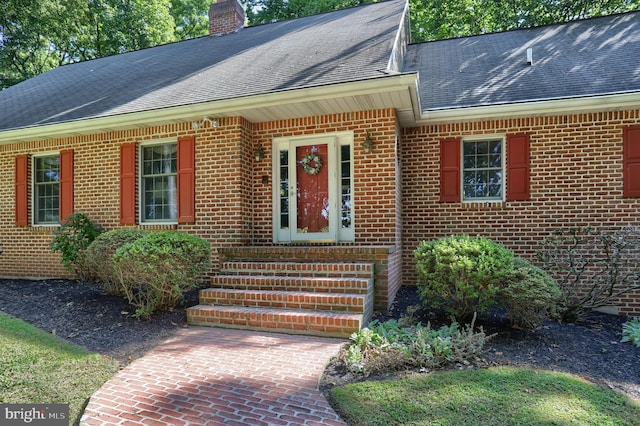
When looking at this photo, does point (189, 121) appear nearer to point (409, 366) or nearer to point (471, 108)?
point (471, 108)

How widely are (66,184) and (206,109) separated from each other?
12.9ft

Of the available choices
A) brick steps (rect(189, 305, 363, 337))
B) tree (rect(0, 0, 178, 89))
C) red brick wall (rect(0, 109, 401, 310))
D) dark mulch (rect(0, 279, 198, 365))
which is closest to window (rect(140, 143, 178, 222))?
red brick wall (rect(0, 109, 401, 310))

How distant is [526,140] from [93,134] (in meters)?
8.06

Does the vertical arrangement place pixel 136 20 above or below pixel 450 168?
above

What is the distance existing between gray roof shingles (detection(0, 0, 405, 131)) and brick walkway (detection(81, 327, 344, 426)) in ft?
12.1

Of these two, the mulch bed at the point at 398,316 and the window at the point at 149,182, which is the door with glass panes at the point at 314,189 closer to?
the mulch bed at the point at 398,316

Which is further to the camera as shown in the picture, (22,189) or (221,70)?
(22,189)

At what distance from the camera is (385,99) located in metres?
5.71

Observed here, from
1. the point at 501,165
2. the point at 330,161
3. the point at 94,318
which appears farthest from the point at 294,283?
the point at 501,165

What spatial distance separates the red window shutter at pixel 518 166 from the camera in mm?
6609

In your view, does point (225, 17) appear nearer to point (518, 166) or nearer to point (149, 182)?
point (149, 182)

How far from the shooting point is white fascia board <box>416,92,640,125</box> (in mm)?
5828

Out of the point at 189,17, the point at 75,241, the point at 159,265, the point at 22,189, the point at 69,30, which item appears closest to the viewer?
the point at 159,265

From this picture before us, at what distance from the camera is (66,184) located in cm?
793
